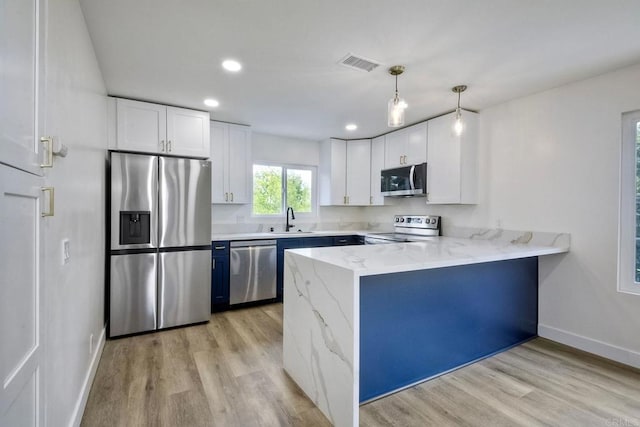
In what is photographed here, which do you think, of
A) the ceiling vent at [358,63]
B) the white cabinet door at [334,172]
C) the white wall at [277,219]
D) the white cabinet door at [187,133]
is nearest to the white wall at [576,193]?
the ceiling vent at [358,63]

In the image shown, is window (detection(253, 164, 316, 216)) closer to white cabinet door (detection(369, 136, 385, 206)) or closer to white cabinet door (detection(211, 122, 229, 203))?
white cabinet door (detection(211, 122, 229, 203))

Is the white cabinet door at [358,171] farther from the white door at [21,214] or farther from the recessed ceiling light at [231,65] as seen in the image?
the white door at [21,214]

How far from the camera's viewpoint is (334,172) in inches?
185

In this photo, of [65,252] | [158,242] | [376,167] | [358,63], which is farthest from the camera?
[376,167]

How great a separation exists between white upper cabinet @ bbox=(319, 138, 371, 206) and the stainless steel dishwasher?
4.57 ft

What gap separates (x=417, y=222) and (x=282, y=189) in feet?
6.79

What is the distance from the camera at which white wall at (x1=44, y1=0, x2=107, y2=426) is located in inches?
50.3

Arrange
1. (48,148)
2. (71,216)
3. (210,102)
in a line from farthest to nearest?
(210,102), (71,216), (48,148)

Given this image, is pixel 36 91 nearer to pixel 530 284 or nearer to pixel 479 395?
pixel 479 395

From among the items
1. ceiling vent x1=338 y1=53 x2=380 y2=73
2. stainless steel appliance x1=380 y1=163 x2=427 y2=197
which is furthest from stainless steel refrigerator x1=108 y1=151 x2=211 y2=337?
stainless steel appliance x1=380 y1=163 x2=427 y2=197

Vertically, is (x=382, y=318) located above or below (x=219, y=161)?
below

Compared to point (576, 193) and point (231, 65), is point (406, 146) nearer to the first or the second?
point (576, 193)

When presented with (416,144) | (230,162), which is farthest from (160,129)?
(416,144)

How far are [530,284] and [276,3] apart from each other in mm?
3194
